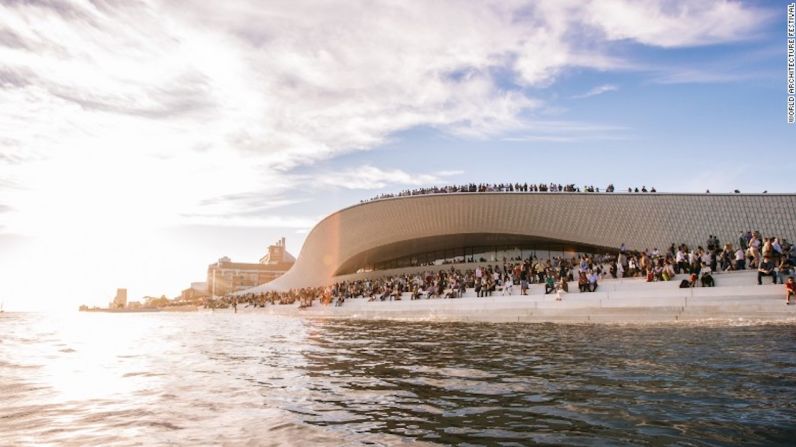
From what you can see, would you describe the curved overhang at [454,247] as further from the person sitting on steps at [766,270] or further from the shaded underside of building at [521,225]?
the person sitting on steps at [766,270]

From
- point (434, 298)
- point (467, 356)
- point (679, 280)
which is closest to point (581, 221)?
point (434, 298)

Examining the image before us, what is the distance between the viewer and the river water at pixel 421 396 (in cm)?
407

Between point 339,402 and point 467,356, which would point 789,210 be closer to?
point 467,356

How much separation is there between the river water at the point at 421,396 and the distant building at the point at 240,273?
118163 mm

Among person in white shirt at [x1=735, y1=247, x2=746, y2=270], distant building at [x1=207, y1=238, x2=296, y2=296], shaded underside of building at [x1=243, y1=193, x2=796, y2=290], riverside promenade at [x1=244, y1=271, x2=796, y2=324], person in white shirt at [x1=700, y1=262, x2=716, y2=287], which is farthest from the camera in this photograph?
distant building at [x1=207, y1=238, x2=296, y2=296]

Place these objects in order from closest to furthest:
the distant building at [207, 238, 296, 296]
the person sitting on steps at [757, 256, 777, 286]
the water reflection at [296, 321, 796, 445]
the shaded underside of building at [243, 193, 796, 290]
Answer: the water reflection at [296, 321, 796, 445], the person sitting on steps at [757, 256, 777, 286], the shaded underside of building at [243, 193, 796, 290], the distant building at [207, 238, 296, 296]

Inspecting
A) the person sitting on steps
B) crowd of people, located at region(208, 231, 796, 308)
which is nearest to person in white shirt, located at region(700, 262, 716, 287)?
crowd of people, located at region(208, 231, 796, 308)

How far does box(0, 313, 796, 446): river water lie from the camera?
4.07 m

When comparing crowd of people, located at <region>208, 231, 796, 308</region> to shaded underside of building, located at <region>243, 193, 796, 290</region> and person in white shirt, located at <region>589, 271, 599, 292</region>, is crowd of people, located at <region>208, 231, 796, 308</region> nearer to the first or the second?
person in white shirt, located at <region>589, 271, 599, 292</region>

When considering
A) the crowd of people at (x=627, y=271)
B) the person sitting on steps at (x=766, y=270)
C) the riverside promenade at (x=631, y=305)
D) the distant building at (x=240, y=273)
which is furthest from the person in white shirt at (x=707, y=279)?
the distant building at (x=240, y=273)

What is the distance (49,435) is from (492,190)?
38.7m

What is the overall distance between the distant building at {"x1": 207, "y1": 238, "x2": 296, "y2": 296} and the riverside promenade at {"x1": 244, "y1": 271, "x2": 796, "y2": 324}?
104283 mm

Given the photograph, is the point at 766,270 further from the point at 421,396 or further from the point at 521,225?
the point at 521,225

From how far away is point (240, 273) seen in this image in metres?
133
